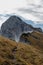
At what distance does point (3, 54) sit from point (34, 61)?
12408 millimetres

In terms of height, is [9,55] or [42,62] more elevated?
[9,55]

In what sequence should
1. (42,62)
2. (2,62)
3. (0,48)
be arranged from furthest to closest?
(42,62)
(0,48)
(2,62)

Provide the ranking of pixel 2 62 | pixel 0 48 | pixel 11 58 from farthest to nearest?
1. pixel 0 48
2. pixel 11 58
3. pixel 2 62

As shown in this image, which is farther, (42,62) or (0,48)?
(42,62)

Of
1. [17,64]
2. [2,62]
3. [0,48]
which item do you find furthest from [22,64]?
[0,48]

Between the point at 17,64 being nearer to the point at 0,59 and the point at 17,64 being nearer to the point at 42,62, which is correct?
the point at 0,59

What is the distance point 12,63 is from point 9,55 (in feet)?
20.1

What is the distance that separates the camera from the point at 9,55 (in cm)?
5322

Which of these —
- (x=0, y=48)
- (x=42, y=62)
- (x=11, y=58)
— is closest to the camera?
(x=11, y=58)

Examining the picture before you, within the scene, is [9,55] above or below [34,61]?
above

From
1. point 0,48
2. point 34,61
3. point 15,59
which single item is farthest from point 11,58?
point 34,61

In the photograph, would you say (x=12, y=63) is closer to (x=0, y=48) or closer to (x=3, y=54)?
(x=3, y=54)

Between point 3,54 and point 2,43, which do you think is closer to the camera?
point 3,54

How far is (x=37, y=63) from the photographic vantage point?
60.3 metres
